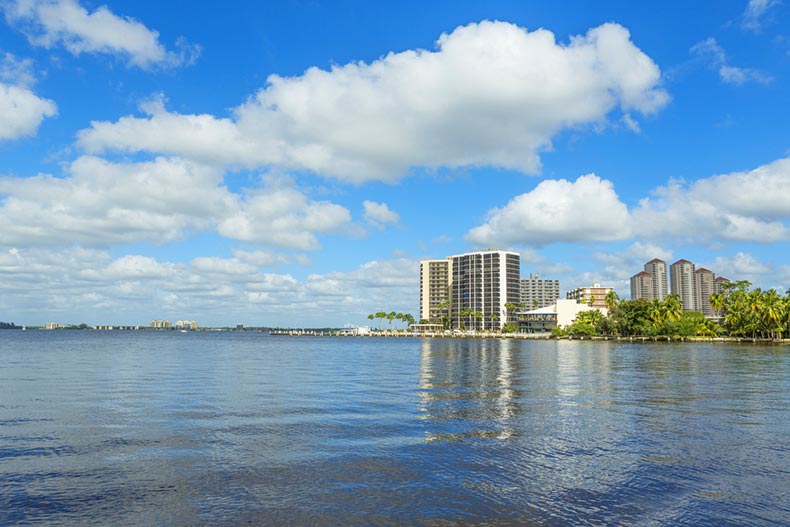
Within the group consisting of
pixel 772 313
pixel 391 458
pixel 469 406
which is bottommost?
pixel 469 406

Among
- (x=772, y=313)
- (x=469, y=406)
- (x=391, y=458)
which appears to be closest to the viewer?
(x=391, y=458)

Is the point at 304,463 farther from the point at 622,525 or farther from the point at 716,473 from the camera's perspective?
the point at 716,473

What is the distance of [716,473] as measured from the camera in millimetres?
20734

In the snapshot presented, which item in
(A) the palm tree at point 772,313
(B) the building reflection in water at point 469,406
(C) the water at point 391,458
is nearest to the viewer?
(C) the water at point 391,458

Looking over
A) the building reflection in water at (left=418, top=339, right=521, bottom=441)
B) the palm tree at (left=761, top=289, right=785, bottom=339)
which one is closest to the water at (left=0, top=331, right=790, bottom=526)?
the building reflection in water at (left=418, top=339, right=521, bottom=441)

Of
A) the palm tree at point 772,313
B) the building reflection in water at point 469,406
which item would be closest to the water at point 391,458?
the building reflection in water at point 469,406

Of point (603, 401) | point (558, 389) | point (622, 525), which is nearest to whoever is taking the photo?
point (622, 525)

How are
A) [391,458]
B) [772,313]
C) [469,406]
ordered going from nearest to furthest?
[391,458] → [469,406] → [772,313]

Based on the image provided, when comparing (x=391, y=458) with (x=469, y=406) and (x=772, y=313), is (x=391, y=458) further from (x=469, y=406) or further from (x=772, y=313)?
(x=772, y=313)

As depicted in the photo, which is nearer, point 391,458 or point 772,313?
point 391,458

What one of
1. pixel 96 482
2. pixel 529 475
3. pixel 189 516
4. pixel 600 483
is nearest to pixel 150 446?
pixel 96 482

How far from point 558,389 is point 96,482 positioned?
1540 inches

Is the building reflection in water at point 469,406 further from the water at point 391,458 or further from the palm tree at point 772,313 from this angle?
the palm tree at point 772,313

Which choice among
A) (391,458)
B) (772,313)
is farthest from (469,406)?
(772,313)
